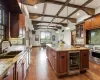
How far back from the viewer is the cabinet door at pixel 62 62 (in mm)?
2836

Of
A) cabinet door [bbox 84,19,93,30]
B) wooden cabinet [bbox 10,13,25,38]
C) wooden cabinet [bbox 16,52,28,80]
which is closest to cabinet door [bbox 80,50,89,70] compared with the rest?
wooden cabinet [bbox 16,52,28,80]

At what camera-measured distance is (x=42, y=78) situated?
109 inches

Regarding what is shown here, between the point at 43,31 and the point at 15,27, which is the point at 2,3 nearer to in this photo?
the point at 15,27

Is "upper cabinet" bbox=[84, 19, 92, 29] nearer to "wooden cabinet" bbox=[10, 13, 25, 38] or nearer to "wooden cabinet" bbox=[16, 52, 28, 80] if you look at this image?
"wooden cabinet" bbox=[10, 13, 25, 38]

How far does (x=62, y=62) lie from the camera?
113 inches

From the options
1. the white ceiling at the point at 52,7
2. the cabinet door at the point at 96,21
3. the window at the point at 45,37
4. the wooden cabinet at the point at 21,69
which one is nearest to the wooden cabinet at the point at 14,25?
the wooden cabinet at the point at 21,69

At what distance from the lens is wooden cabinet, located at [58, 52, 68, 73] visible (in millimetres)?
2834

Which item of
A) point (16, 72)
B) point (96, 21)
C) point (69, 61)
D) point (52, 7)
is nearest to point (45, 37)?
point (52, 7)

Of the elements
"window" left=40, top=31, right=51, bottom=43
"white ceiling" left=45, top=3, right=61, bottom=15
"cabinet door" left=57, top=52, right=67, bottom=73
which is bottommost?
"cabinet door" left=57, top=52, right=67, bottom=73

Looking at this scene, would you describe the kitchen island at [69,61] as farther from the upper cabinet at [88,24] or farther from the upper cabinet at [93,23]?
the upper cabinet at [88,24]

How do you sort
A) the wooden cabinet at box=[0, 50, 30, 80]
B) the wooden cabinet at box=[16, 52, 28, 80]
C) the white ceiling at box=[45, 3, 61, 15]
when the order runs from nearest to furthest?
the wooden cabinet at box=[0, 50, 30, 80]
the wooden cabinet at box=[16, 52, 28, 80]
the white ceiling at box=[45, 3, 61, 15]

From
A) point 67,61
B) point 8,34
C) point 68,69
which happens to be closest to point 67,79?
point 68,69

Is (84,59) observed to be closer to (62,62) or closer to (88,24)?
(62,62)

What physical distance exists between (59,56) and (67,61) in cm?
38
